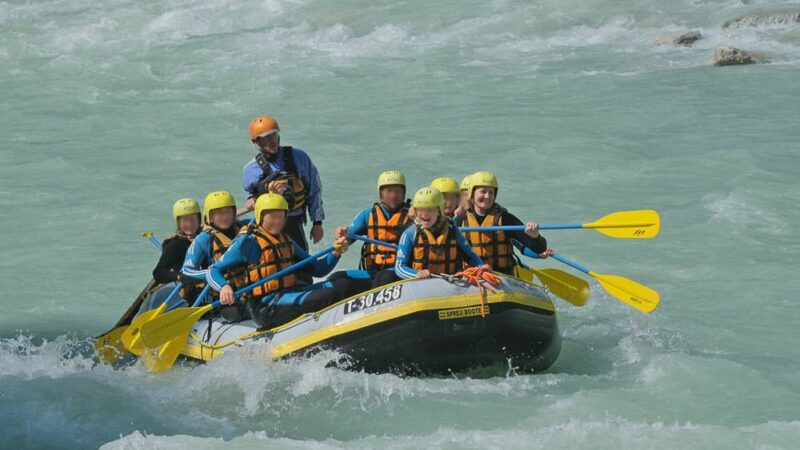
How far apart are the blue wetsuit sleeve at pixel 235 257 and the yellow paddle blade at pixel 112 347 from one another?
1083 millimetres

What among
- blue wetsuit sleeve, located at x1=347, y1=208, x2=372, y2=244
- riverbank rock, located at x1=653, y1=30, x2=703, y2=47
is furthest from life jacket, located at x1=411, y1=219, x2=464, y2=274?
riverbank rock, located at x1=653, y1=30, x2=703, y2=47

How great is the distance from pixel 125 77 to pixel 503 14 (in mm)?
7074

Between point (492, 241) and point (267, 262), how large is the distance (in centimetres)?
142

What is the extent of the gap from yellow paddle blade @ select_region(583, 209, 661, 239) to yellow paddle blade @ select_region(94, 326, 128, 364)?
3158 mm

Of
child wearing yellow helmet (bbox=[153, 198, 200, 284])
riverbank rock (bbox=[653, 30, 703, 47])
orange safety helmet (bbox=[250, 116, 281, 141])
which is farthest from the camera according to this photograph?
riverbank rock (bbox=[653, 30, 703, 47])

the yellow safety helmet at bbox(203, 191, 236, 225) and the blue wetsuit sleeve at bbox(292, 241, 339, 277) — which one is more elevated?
the yellow safety helmet at bbox(203, 191, 236, 225)

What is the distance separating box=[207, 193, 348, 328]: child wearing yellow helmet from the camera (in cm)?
702

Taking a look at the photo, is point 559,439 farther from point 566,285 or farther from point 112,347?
point 112,347

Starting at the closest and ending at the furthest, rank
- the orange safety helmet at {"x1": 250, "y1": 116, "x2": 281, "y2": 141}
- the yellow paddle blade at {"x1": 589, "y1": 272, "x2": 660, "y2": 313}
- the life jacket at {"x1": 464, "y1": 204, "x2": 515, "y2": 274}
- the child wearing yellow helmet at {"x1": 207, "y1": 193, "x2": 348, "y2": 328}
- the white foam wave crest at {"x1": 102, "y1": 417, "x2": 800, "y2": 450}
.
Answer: the white foam wave crest at {"x1": 102, "y1": 417, "x2": 800, "y2": 450} < the child wearing yellow helmet at {"x1": 207, "y1": 193, "x2": 348, "y2": 328} < the yellow paddle blade at {"x1": 589, "y1": 272, "x2": 660, "y2": 313} < the life jacket at {"x1": 464, "y1": 204, "x2": 515, "y2": 274} < the orange safety helmet at {"x1": 250, "y1": 116, "x2": 281, "y2": 141}

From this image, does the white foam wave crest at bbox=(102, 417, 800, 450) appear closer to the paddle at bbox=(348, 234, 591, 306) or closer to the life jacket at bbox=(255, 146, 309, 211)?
the paddle at bbox=(348, 234, 591, 306)

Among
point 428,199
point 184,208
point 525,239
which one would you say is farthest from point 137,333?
point 525,239

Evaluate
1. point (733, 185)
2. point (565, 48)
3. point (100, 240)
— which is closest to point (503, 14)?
point (565, 48)

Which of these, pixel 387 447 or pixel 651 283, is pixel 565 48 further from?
pixel 387 447

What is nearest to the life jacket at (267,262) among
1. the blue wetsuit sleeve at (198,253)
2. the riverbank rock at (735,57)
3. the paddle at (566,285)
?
the blue wetsuit sleeve at (198,253)
